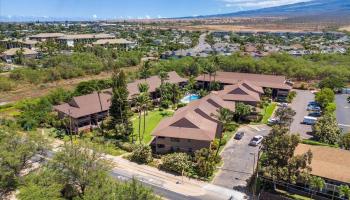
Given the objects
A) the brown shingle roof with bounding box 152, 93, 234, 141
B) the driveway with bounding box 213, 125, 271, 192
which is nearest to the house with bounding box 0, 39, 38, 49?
the brown shingle roof with bounding box 152, 93, 234, 141

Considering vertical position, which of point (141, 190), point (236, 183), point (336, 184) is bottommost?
point (236, 183)

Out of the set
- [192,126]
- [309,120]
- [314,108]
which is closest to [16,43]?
[192,126]

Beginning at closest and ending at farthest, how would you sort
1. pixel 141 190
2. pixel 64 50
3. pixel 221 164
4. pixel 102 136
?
pixel 141 190, pixel 221 164, pixel 102 136, pixel 64 50

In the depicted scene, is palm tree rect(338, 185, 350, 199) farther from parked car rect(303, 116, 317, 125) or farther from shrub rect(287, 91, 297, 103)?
shrub rect(287, 91, 297, 103)

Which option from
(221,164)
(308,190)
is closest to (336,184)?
(308,190)

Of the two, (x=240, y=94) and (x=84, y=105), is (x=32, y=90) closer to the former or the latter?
(x=84, y=105)

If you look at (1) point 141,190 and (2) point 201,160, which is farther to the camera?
(2) point 201,160

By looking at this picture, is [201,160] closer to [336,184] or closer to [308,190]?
[308,190]
